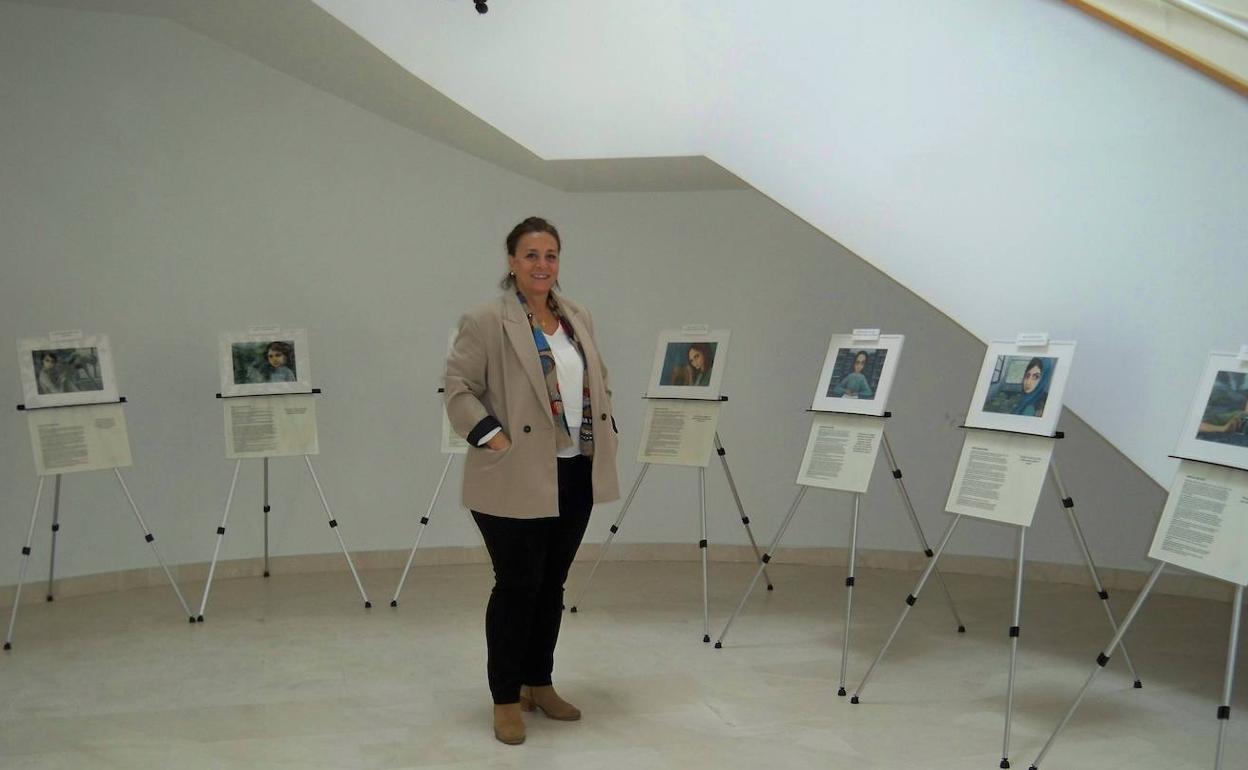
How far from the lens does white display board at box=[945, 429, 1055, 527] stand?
4.61 meters

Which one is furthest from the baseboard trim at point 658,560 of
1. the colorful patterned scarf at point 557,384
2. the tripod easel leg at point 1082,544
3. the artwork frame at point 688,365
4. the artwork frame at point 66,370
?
the colorful patterned scarf at point 557,384

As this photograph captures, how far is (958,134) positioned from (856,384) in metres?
1.33

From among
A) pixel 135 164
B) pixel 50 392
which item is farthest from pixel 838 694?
pixel 135 164

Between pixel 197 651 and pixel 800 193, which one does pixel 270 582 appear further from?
pixel 800 193

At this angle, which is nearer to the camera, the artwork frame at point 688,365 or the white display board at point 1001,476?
the white display board at point 1001,476

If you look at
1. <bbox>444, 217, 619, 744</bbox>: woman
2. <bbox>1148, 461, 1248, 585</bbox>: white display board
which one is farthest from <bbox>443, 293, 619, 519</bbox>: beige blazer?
<bbox>1148, 461, 1248, 585</bbox>: white display board

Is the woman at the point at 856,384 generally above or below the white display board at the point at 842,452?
above

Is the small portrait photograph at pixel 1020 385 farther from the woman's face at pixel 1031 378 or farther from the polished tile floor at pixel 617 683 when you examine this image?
the polished tile floor at pixel 617 683

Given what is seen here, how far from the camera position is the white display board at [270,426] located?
668 cm

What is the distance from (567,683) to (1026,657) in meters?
2.40

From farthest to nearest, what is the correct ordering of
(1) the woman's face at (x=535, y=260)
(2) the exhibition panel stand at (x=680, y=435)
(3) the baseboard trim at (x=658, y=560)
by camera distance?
(3) the baseboard trim at (x=658, y=560), (2) the exhibition panel stand at (x=680, y=435), (1) the woman's face at (x=535, y=260)

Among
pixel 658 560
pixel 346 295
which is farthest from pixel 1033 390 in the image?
pixel 346 295

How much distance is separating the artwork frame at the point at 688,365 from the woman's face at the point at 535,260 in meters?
2.27

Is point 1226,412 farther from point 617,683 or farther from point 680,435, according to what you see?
point 680,435
